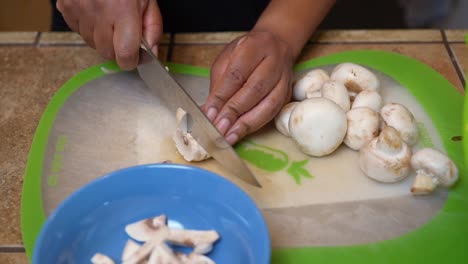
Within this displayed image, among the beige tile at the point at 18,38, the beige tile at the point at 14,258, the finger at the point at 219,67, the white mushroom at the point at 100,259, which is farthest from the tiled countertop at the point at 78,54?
the white mushroom at the point at 100,259

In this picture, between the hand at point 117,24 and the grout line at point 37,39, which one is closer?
the hand at point 117,24

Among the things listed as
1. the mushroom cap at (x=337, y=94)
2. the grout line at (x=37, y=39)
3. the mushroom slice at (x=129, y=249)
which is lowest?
the grout line at (x=37, y=39)

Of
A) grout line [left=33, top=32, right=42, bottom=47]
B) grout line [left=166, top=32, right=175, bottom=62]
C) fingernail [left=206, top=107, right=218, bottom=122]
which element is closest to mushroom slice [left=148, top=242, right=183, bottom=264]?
fingernail [left=206, top=107, right=218, bottom=122]

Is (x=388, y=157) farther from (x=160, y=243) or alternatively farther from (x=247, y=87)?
(x=160, y=243)

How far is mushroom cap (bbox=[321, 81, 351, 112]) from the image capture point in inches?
31.6

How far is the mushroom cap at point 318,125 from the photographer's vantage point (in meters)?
0.76

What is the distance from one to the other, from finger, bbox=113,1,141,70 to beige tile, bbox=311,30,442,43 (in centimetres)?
37

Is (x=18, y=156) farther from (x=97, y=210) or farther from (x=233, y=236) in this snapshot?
(x=233, y=236)

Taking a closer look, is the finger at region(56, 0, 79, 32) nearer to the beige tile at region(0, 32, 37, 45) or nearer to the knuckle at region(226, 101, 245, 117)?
the beige tile at region(0, 32, 37, 45)

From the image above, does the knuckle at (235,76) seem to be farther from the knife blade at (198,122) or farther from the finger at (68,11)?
the finger at (68,11)

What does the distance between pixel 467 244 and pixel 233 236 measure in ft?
1.01

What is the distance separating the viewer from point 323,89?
2.70 ft

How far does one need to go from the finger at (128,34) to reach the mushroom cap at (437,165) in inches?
16.4

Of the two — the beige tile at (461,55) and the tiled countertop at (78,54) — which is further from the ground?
the beige tile at (461,55)
